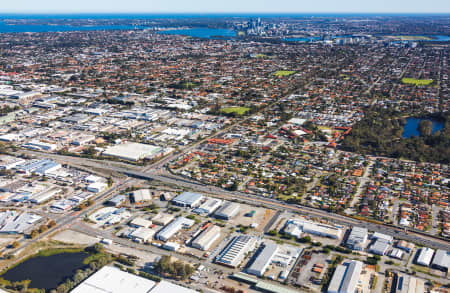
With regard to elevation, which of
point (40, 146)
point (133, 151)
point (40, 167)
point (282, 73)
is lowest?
point (40, 167)

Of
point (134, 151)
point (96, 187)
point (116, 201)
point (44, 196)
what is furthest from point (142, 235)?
point (134, 151)

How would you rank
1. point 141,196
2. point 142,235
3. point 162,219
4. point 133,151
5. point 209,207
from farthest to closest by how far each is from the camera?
point 133,151
point 141,196
point 209,207
point 162,219
point 142,235

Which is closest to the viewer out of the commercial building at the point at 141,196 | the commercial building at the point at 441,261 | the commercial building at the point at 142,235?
the commercial building at the point at 441,261

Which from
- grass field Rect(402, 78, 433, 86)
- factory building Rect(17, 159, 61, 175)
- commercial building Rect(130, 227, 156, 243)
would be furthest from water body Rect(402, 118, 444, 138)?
factory building Rect(17, 159, 61, 175)

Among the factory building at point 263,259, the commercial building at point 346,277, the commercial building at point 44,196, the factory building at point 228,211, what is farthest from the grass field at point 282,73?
the commercial building at point 346,277

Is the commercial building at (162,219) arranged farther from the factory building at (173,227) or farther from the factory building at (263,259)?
the factory building at (263,259)

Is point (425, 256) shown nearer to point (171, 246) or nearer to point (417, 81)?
point (171, 246)

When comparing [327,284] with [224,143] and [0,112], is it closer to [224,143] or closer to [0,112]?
[224,143]
